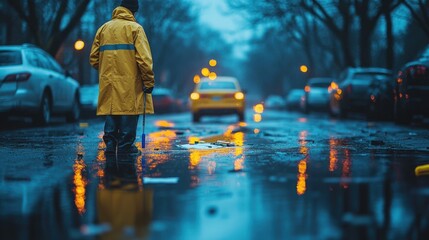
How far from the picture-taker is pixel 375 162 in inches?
274

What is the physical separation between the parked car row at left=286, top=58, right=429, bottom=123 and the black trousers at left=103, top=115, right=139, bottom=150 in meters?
7.00

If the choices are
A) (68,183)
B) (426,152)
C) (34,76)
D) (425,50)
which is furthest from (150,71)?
(425,50)

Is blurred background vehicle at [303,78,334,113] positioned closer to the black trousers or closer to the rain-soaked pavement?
the rain-soaked pavement

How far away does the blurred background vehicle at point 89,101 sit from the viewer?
26297 millimetres

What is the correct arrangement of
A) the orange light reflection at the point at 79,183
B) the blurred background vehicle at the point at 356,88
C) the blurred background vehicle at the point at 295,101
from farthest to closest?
1. the blurred background vehicle at the point at 295,101
2. the blurred background vehicle at the point at 356,88
3. the orange light reflection at the point at 79,183

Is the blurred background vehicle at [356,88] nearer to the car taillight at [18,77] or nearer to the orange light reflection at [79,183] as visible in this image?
the car taillight at [18,77]

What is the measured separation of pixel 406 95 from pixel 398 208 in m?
9.39

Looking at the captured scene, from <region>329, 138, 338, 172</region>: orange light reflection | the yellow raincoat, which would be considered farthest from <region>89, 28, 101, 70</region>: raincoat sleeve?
<region>329, 138, 338, 172</region>: orange light reflection

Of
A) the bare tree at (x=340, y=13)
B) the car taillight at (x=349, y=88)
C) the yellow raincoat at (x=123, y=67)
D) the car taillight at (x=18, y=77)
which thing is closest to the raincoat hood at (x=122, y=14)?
the yellow raincoat at (x=123, y=67)

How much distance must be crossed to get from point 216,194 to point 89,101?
22.7 metres

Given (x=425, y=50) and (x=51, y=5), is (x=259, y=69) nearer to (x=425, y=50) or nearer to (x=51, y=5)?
(x=51, y=5)

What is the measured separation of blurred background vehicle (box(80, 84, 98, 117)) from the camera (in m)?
26.3

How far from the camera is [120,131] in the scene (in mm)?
8398

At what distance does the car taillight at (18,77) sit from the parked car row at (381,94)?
7791mm
